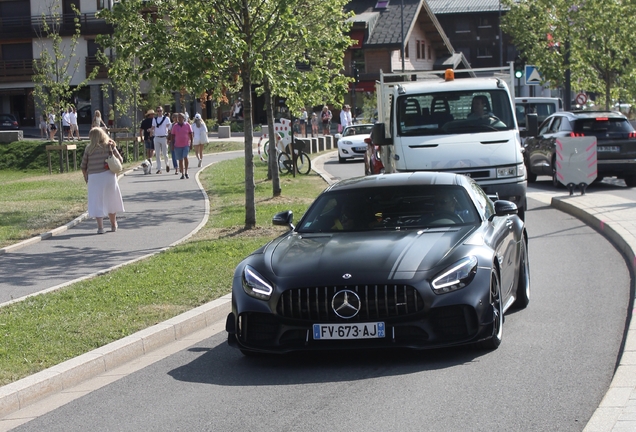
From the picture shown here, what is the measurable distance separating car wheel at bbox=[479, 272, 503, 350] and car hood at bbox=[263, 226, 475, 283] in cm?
40

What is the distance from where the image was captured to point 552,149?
79.0 feet

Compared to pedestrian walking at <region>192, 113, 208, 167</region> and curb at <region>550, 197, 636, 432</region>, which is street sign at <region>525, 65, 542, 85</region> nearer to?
pedestrian walking at <region>192, 113, 208, 167</region>

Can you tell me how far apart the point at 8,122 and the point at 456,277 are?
2656 inches

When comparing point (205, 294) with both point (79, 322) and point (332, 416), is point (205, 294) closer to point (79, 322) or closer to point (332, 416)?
point (79, 322)

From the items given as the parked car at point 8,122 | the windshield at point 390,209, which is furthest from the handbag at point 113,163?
the parked car at point 8,122

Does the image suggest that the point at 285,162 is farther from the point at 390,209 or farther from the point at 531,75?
the point at 390,209

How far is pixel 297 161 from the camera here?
30.2 m

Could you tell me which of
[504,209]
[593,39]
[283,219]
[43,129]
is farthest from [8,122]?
[504,209]

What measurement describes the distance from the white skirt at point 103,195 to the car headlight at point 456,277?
1029 cm

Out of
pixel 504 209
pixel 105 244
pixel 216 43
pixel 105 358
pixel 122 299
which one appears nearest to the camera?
pixel 105 358

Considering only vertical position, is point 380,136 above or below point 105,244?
above

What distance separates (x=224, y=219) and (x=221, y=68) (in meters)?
3.04

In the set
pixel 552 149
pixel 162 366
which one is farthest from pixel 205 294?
pixel 552 149

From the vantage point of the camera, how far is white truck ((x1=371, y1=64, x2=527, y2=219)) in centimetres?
1552
